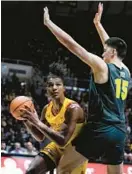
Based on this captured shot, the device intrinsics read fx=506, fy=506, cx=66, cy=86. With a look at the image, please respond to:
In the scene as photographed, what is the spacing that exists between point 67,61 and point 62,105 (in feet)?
47.1

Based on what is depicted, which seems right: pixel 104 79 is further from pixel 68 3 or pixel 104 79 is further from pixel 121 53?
pixel 68 3

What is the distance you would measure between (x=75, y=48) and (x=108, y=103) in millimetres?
591

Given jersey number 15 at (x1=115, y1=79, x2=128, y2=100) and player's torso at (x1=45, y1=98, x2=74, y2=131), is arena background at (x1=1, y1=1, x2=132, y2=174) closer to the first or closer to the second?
player's torso at (x1=45, y1=98, x2=74, y2=131)

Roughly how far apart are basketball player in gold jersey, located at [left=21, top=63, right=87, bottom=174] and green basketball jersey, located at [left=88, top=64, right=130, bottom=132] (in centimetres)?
19

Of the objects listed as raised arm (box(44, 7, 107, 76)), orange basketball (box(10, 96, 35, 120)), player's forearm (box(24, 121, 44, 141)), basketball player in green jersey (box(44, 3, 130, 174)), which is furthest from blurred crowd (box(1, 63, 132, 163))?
raised arm (box(44, 7, 107, 76))

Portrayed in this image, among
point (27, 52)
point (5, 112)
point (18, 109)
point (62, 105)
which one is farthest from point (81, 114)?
point (27, 52)

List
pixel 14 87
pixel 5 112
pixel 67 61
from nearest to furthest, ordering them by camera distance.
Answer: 1. pixel 5 112
2. pixel 14 87
3. pixel 67 61

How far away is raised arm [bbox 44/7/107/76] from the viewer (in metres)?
4.18

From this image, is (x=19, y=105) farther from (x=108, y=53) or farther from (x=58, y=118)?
(x=108, y=53)

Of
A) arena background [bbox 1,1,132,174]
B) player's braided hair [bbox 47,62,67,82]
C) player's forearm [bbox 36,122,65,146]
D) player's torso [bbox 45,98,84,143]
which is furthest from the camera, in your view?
player's braided hair [bbox 47,62,67,82]

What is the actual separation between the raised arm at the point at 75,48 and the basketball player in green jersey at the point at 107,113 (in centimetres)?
2

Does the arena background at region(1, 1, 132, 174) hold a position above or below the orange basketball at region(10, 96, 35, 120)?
above

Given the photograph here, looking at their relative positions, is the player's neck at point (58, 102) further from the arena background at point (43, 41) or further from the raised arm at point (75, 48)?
the arena background at point (43, 41)

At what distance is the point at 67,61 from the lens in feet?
62.8
